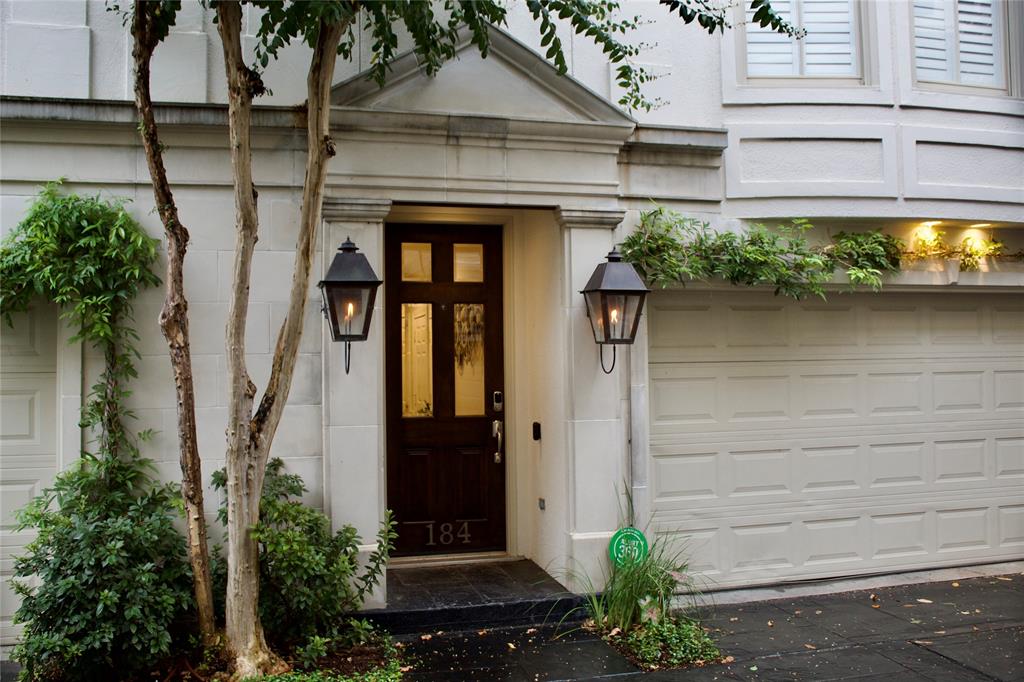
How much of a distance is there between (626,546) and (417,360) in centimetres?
232

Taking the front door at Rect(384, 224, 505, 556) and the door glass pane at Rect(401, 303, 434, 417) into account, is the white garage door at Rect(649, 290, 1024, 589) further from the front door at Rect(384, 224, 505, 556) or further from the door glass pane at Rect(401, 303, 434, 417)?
the door glass pane at Rect(401, 303, 434, 417)

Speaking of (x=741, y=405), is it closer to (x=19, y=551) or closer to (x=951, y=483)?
(x=951, y=483)

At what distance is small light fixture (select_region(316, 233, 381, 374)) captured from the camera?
5.32 m

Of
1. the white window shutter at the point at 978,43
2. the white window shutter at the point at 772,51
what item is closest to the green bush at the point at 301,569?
the white window shutter at the point at 772,51

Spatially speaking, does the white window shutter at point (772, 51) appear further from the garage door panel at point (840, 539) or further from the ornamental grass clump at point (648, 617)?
the ornamental grass clump at point (648, 617)

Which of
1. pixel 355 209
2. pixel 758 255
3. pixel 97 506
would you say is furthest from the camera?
pixel 758 255

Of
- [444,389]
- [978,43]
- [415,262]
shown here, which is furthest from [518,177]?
[978,43]

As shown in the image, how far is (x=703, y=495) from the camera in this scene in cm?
675

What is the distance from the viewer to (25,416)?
5535 millimetres

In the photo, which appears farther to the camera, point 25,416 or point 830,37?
point 830,37

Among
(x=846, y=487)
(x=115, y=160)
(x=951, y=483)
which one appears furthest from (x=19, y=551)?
(x=951, y=483)

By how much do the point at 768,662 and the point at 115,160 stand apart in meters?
5.43

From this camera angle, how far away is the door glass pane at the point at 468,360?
23.2ft

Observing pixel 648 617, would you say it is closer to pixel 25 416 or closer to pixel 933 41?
pixel 25 416
